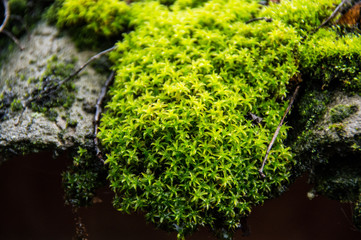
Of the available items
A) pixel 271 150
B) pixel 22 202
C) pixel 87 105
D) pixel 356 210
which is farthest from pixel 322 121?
pixel 22 202

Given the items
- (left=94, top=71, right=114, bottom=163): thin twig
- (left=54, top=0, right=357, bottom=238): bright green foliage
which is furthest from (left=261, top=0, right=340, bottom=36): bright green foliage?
(left=94, top=71, right=114, bottom=163): thin twig

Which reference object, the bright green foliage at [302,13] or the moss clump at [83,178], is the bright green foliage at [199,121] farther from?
the moss clump at [83,178]

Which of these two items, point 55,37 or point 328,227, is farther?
point 55,37

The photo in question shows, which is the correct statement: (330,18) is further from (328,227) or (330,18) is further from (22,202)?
(22,202)

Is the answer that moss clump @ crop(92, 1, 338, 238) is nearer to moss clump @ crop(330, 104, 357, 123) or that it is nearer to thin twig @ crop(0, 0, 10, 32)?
moss clump @ crop(330, 104, 357, 123)

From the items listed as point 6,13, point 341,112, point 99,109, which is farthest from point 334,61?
point 6,13

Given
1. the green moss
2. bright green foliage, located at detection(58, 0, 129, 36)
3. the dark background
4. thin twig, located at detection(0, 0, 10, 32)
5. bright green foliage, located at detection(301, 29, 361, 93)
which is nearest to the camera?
bright green foliage, located at detection(301, 29, 361, 93)

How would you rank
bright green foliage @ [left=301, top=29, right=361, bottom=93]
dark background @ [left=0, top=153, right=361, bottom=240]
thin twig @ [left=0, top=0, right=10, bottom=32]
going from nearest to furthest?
1. bright green foliage @ [left=301, top=29, right=361, bottom=93]
2. dark background @ [left=0, top=153, right=361, bottom=240]
3. thin twig @ [left=0, top=0, right=10, bottom=32]
